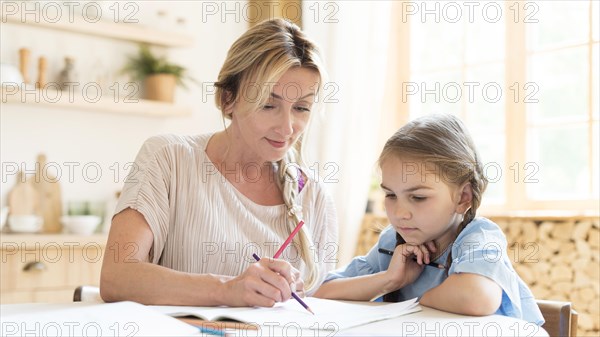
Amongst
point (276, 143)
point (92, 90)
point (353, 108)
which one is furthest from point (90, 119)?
point (276, 143)

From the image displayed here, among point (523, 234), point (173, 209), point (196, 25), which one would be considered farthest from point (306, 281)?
point (196, 25)

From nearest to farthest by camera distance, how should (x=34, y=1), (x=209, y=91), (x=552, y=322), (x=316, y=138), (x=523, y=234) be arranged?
(x=552, y=322), (x=523, y=234), (x=34, y=1), (x=316, y=138), (x=209, y=91)

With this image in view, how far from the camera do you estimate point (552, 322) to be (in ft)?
4.59

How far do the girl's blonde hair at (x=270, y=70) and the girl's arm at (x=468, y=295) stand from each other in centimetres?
58

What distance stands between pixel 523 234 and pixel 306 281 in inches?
60.0

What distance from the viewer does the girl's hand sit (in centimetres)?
148

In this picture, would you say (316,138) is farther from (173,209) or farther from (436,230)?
(436,230)

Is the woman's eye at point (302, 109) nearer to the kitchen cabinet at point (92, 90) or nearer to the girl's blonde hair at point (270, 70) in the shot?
the girl's blonde hair at point (270, 70)

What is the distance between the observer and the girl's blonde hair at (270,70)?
1.77 m

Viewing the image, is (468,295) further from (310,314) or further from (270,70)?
(270,70)

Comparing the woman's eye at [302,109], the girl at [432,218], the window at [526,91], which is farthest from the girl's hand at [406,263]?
the window at [526,91]

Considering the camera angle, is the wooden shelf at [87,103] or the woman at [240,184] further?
the wooden shelf at [87,103]

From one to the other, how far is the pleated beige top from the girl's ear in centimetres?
52

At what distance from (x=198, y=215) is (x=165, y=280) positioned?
0.35 meters
